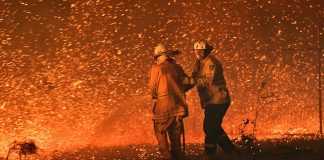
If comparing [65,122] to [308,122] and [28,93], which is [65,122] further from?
[308,122]

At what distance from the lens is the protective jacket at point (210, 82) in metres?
8.25

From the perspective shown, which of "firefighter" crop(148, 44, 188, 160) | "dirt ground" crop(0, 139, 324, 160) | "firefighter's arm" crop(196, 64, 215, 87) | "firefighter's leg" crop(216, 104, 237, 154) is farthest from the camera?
"firefighter's leg" crop(216, 104, 237, 154)

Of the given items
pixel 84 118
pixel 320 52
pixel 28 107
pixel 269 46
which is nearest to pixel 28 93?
pixel 28 107

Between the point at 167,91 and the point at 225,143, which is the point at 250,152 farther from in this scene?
the point at 167,91

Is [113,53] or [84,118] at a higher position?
[113,53]

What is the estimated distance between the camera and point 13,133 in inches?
430

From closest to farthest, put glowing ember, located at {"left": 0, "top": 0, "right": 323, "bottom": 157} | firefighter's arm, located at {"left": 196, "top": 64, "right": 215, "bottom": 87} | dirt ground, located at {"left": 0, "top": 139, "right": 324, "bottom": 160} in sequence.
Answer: firefighter's arm, located at {"left": 196, "top": 64, "right": 215, "bottom": 87}, dirt ground, located at {"left": 0, "top": 139, "right": 324, "bottom": 160}, glowing ember, located at {"left": 0, "top": 0, "right": 323, "bottom": 157}

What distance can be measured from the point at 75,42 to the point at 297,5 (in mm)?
3655

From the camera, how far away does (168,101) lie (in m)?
8.09

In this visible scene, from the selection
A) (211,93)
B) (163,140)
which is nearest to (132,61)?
(211,93)

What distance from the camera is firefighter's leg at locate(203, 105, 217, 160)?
326 inches

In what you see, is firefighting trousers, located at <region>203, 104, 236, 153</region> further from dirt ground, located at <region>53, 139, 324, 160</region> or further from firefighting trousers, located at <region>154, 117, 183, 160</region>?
firefighting trousers, located at <region>154, 117, 183, 160</region>

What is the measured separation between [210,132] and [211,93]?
1.52 ft

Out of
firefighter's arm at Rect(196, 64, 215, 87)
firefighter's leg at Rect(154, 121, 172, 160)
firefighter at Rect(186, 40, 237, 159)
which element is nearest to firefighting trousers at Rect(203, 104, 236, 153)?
firefighter at Rect(186, 40, 237, 159)
